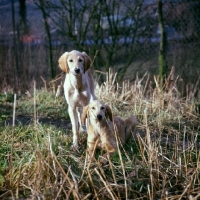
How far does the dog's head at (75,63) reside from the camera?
4.58m

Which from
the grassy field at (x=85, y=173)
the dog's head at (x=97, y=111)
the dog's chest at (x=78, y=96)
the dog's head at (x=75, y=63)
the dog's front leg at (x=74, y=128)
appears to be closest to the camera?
the grassy field at (x=85, y=173)

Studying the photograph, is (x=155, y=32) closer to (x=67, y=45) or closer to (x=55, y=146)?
(x=67, y=45)

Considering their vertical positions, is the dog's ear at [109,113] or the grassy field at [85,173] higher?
the dog's ear at [109,113]

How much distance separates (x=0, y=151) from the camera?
12.7 ft

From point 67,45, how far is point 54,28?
58cm

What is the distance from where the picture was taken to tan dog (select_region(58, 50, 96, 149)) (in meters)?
4.62

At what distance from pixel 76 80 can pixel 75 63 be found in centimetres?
25

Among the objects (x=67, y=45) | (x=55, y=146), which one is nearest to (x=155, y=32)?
(x=67, y=45)

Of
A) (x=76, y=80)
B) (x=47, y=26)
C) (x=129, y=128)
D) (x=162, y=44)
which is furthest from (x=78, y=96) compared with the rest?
(x=47, y=26)

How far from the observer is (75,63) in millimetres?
4613

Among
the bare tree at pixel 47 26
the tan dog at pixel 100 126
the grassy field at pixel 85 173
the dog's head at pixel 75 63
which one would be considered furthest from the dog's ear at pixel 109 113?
the bare tree at pixel 47 26

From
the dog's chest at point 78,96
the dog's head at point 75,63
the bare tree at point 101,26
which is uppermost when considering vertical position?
the bare tree at point 101,26

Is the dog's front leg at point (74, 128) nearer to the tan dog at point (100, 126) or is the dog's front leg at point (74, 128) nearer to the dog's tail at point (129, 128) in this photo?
the tan dog at point (100, 126)

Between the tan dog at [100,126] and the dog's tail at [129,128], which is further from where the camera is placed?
the dog's tail at [129,128]
